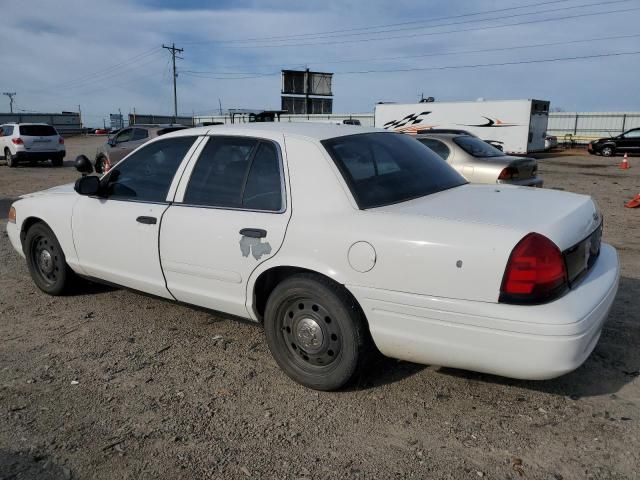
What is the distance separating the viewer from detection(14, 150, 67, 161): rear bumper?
1970 centimetres

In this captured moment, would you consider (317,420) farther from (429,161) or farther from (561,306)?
(429,161)

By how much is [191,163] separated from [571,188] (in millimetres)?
12715

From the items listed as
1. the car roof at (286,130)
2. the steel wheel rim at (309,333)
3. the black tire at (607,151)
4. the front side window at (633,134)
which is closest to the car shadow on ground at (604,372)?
the steel wheel rim at (309,333)

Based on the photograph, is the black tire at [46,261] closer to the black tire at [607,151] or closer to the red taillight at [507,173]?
the red taillight at [507,173]

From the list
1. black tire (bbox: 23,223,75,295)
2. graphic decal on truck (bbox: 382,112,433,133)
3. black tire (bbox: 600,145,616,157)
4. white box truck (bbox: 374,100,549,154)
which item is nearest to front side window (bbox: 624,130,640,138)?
black tire (bbox: 600,145,616,157)

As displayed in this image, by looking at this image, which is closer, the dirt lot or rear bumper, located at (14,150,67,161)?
the dirt lot

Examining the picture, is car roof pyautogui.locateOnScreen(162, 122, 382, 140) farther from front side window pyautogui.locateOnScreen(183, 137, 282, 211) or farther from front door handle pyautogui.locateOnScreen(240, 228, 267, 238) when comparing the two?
front door handle pyautogui.locateOnScreen(240, 228, 267, 238)

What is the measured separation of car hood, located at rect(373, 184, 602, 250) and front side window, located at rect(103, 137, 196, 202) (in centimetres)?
170

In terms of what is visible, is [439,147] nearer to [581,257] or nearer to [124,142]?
[581,257]

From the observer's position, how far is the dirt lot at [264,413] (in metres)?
2.61

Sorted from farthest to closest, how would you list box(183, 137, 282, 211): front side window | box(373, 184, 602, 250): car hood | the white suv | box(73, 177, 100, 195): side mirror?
the white suv < box(73, 177, 100, 195): side mirror < box(183, 137, 282, 211): front side window < box(373, 184, 602, 250): car hood

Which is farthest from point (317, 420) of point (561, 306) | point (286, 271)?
point (561, 306)

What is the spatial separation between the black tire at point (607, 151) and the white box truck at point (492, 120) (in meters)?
3.75

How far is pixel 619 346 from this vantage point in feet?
12.5
